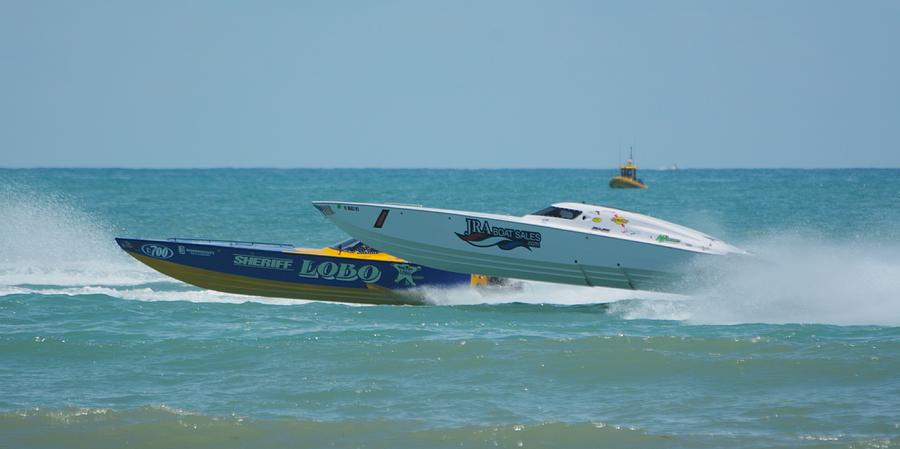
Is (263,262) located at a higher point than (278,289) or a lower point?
higher

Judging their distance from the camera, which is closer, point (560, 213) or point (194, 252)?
point (560, 213)

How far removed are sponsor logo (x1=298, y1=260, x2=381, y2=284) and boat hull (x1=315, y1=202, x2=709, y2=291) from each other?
45 centimetres

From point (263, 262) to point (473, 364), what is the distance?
232 inches

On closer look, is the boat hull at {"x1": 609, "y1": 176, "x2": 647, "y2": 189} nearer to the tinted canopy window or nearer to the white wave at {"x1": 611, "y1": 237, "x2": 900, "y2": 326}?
the white wave at {"x1": 611, "y1": 237, "x2": 900, "y2": 326}

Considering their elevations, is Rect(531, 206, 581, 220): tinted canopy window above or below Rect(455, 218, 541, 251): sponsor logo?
A: above

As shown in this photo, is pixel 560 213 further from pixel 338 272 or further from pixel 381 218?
pixel 338 272

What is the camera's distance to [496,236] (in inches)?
607

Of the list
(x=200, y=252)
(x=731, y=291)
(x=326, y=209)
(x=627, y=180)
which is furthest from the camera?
(x=627, y=180)

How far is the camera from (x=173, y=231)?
3244 centimetres

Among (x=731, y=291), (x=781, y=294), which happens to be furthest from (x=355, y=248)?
(x=781, y=294)

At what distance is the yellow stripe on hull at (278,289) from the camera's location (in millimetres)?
16031

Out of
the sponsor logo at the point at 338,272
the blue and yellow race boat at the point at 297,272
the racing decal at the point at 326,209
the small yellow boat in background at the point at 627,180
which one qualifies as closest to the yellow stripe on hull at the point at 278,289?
the blue and yellow race boat at the point at 297,272

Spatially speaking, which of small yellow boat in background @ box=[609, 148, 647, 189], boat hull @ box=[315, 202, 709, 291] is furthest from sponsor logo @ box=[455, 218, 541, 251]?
small yellow boat in background @ box=[609, 148, 647, 189]

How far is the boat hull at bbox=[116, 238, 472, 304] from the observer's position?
1599 cm
